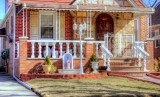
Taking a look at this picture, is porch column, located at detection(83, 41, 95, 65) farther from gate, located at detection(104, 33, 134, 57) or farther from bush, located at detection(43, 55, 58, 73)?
gate, located at detection(104, 33, 134, 57)

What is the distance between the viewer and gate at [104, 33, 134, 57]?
74.5 feet

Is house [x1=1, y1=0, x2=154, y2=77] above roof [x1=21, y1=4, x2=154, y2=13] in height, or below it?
below

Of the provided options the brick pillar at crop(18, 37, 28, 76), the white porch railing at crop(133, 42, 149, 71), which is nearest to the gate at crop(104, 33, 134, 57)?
the white porch railing at crop(133, 42, 149, 71)

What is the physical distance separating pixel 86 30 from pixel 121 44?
7.84ft

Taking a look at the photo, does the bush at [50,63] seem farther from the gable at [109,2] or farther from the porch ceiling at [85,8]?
the gable at [109,2]

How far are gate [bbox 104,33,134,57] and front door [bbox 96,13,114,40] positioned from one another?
17.8 inches

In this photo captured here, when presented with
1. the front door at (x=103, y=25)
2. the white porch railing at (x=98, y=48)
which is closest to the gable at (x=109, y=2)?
the front door at (x=103, y=25)

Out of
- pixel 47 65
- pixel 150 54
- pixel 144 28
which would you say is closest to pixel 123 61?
pixel 150 54

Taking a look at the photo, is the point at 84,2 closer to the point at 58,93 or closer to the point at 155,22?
the point at 58,93

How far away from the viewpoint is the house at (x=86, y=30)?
65.3ft

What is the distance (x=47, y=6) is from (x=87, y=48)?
10.5ft

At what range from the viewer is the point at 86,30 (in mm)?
22438

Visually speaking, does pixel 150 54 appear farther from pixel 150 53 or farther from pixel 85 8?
pixel 85 8

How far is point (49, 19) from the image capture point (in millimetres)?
22312
